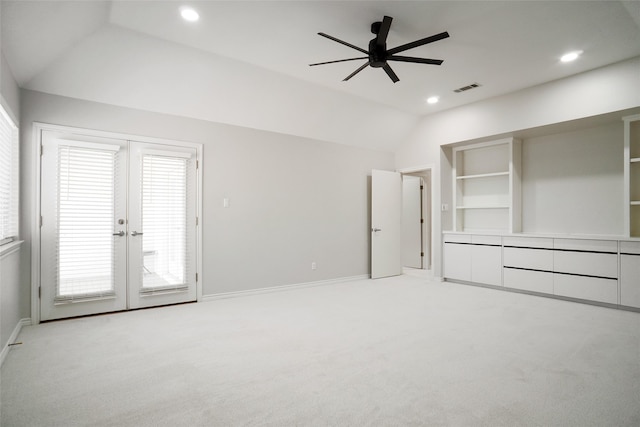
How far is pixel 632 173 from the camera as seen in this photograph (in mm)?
4105

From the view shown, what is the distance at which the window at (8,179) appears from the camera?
9.21 feet

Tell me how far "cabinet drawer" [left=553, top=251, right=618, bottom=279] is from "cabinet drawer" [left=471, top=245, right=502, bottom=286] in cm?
75

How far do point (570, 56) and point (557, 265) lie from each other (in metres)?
2.62

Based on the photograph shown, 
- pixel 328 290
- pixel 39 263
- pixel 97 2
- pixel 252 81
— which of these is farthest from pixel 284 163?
pixel 39 263

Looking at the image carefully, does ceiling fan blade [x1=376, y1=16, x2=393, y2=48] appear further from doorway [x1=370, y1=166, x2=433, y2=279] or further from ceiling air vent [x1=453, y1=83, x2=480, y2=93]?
doorway [x1=370, y1=166, x2=433, y2=279]

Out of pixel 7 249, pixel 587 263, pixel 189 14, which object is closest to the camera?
pixel 7 249

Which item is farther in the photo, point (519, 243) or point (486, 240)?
point (486, 240)

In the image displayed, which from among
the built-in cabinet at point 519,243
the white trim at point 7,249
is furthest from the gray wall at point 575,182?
the white trim at point 7,249

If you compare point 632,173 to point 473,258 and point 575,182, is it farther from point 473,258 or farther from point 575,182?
point 473,258

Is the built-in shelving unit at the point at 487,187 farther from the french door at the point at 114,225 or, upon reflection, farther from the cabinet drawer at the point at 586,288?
the french door at the point at 114,225

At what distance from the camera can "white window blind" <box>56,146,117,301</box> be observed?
3473 mm

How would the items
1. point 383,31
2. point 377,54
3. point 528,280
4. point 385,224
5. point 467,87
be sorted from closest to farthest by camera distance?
point 383,31, point 377,54, point 467,87, point 528,280, point 385,224

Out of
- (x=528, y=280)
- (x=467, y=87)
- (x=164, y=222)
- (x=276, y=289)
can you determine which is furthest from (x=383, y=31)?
(x=528, y=280)

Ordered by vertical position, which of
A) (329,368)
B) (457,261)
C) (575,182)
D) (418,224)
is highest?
(575,182)
